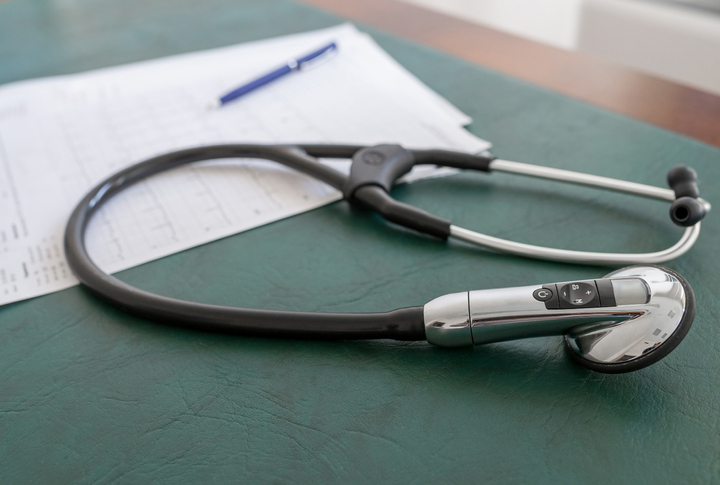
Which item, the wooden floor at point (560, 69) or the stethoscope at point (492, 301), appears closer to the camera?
the stethoscope at point (492, 301)

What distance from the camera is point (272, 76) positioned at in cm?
97

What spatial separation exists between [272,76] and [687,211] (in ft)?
2.04

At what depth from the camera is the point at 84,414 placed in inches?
19.8

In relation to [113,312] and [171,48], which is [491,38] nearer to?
[171,48]

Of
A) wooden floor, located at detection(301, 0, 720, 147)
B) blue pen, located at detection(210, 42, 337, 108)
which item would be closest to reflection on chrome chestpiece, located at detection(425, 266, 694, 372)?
wooden floor, located at detection(301, 0, 720, 147)

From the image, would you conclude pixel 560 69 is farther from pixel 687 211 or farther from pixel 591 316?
pixel 591 316

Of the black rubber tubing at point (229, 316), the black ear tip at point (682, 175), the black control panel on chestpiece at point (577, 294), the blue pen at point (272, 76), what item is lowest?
the black rubber tubing at point (229, 316)

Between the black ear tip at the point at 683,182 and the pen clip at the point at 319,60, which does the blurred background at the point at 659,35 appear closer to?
the pen clip at the point at 319,60

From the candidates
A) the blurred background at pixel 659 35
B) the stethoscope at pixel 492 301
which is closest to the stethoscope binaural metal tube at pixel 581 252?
the stethoscope at pixel 492 301

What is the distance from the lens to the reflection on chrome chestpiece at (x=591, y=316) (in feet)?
1.53

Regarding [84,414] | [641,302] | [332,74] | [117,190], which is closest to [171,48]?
[332,74]

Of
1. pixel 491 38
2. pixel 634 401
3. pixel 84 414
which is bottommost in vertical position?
pixel 84 414

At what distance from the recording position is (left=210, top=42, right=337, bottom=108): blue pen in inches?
36.5

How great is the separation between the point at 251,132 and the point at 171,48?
0.37 meters
